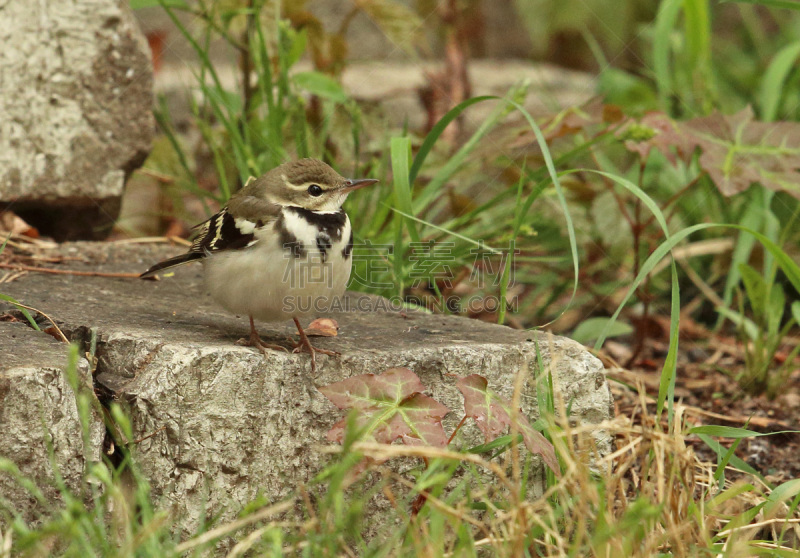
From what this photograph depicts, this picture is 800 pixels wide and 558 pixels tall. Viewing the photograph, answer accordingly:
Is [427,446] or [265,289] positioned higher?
[265,289]

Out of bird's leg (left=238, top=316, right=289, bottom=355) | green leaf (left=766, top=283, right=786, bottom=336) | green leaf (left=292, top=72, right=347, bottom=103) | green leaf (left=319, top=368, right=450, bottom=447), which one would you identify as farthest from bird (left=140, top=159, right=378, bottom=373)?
green leaf (left=766, top=283, right=786, bottom=336)

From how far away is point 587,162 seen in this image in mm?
7727

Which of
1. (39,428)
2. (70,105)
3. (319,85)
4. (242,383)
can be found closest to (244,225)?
(242,383)

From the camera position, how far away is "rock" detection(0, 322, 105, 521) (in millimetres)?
3094

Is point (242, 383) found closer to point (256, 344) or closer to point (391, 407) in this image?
point (256, 344)

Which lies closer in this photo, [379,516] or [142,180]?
[379,516]

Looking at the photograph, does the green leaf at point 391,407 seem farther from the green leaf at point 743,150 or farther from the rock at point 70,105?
the rock at point 70,105

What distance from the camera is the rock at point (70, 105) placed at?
5184 millimetres

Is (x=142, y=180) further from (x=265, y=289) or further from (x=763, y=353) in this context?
(x=763, y=353)

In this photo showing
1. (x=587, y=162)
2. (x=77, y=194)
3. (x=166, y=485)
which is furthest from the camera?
(x=587, y=162)

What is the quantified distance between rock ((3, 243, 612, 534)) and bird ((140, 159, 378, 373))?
6.6 inches

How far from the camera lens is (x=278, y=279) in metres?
3.80

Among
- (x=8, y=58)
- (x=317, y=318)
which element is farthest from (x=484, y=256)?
(x=8, y=58)

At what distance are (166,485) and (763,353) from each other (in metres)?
3.67
